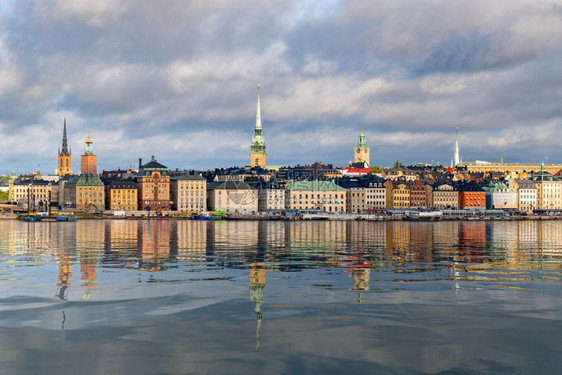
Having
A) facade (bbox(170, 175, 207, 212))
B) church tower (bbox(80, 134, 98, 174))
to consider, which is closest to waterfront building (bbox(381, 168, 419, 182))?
facade (bbox(170, 175, 207, 212))

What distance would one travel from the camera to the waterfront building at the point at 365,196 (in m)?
156

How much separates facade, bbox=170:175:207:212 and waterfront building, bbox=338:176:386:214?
107 ft

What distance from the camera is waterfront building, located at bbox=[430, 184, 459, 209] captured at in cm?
16362

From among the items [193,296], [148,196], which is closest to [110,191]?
[148,196]

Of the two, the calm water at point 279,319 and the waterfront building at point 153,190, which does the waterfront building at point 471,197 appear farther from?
the calm water at point 279,319

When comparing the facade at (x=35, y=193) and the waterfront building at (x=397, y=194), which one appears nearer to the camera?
the waterfront building at (x=397, y=194)

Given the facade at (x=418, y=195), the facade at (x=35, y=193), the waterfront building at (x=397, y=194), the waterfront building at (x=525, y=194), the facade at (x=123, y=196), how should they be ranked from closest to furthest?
the facade at (x=123, y=196)
the waterfront building at (x=397, y=194)
the facade at (x=418, y=195)
the facade at (x=35, y=193)
the waterfront building at (x=525, y=194)

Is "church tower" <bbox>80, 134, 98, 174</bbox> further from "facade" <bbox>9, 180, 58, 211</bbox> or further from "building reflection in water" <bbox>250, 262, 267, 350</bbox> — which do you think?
"building reflection in water" <bbox>250, 262, 267, 350</bbox>

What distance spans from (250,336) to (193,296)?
4.86m

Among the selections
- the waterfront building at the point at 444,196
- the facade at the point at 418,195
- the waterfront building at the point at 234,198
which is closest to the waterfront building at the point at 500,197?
the waterfront building at the point at 444,196

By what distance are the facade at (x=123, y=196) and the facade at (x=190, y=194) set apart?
885 cm

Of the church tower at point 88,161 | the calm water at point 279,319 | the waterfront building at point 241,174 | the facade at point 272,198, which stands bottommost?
the calm water at point 279,319

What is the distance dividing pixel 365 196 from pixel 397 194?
8563 millimetres

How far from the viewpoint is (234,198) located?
15450 centimetres
